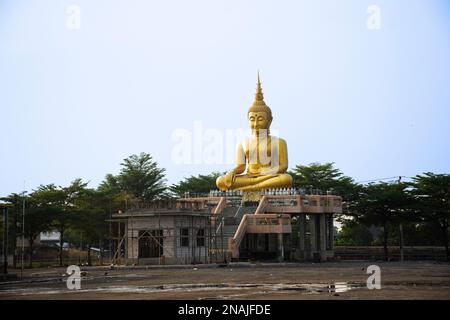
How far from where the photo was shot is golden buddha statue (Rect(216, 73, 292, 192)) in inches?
2258

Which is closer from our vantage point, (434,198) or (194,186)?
(434,198)

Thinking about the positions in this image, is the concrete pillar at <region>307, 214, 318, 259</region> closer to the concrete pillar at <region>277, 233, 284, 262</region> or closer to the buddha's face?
the concrete pillar at <region>277, 233, 284, 262</region>

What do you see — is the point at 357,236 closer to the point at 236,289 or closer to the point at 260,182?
the point at 260,182

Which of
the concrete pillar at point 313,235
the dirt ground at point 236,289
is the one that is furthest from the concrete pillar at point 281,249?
the dirt ground at point 236,289

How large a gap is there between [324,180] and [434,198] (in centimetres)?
1124

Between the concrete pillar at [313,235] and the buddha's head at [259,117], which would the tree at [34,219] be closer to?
the buddha's head at [259,117]

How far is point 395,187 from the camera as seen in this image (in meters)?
58.8

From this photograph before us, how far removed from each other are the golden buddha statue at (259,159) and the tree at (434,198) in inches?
380

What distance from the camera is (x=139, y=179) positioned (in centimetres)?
7188

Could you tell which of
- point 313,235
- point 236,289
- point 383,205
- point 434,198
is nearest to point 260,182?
point 313,235

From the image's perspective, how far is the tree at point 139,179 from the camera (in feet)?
235

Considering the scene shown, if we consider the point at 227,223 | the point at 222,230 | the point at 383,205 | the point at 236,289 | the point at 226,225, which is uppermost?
the point at 383,205
